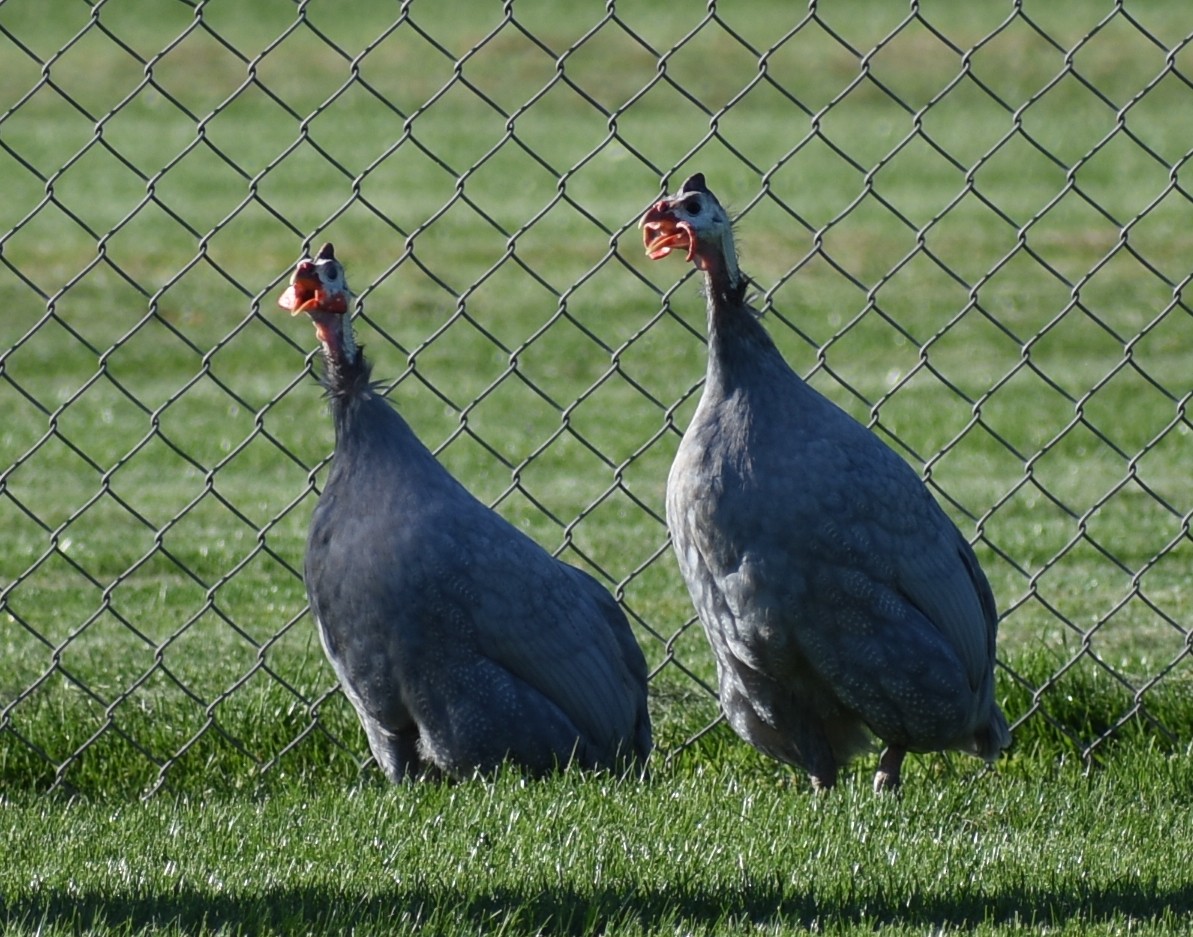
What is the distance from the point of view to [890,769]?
4.18 m

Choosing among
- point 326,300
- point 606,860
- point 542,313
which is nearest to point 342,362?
point 326,300

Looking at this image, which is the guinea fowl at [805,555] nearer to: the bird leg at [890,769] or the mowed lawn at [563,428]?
the bird leg at [890,769]

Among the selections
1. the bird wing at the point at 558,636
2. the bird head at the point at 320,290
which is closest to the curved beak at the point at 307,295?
the bird head at the point at 320,290

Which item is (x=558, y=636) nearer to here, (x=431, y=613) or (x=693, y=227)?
(x=431, y=613)

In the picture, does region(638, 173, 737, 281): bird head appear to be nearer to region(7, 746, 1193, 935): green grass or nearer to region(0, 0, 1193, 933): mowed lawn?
region(0, 0, 1193, 933): mowed lawn

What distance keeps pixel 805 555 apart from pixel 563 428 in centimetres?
112

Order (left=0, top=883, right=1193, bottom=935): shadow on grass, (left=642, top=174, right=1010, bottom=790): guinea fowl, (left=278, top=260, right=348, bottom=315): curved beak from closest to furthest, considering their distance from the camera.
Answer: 1. (left=0, top=883, right=1193, bottom=935): shadow on grass
2. (left=642, top=174, right=1010, bottom=790): guinea fowl
3. (left=278, top=260, right=348, bottom=315): curved beak

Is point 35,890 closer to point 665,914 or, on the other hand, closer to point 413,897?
point 413,897

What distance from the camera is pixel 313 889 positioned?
3260 millimetres

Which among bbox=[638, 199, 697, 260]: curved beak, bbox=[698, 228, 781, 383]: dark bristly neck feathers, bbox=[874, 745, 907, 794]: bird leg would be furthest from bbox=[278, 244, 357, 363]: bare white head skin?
bbox=[874, 745, 907, 794]: bird leg

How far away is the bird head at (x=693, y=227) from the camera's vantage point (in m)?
3.96

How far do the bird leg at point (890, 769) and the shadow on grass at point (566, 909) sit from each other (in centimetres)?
84

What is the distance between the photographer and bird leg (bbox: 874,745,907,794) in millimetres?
4152

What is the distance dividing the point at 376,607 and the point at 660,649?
7.36 feet
